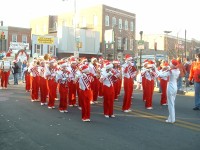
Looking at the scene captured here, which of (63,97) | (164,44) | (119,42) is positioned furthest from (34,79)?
(164,44)

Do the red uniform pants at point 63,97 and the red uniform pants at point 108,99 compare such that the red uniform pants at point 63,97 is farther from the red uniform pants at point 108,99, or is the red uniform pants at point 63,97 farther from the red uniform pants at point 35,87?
the red uniform pants at point 35,87

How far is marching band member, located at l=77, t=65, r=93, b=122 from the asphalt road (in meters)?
0.31

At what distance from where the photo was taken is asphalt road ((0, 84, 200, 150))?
698cm

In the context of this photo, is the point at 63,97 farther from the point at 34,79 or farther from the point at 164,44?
the point at 164,44

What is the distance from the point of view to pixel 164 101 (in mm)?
13672

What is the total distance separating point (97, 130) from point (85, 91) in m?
1.79

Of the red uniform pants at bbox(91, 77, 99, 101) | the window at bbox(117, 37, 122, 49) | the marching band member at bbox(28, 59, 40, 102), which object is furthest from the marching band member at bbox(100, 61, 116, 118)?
the window at bbox(117, 37, 122, 49)

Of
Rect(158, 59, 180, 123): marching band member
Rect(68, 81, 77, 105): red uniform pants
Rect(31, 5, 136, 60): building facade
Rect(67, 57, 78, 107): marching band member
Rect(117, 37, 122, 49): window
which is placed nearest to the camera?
Rect(158, 59, 180, 123): marching band member

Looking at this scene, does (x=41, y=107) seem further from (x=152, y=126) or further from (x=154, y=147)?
(x=154, y=147)

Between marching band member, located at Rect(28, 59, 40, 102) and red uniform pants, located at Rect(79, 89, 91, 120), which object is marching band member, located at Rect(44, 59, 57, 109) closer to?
A: marching band member, located at Rect(28, 59, 40, 102)

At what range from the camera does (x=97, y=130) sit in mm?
8453

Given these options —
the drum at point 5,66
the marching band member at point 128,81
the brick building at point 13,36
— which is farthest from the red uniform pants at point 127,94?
the brick building at point 13,36

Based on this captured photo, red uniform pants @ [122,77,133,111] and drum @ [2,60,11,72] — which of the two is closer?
red uniform pants @ [122,77,133,111]

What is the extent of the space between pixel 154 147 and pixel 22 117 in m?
5.06
